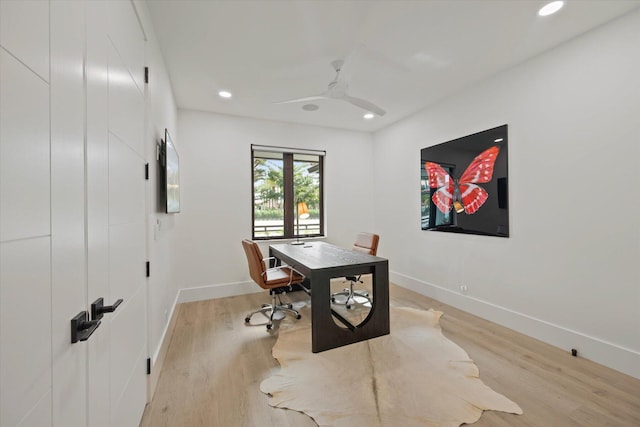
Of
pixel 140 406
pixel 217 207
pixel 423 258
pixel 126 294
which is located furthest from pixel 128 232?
pixel 423 258

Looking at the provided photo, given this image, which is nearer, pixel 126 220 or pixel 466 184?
pixel 126 220

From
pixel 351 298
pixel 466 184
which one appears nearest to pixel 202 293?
pixel 351 298

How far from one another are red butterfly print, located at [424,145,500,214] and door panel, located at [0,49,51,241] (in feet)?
12.0

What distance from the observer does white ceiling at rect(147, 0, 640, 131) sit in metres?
2.07

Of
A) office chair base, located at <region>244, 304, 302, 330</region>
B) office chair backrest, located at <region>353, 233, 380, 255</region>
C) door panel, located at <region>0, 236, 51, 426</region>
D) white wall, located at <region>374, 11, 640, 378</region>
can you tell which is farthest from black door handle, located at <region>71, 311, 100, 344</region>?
white wall, located at <region>374, 11, 640, 378</region>

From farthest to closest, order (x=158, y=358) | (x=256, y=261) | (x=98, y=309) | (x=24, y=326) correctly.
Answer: (x=256, y=261) → (x=158, y=358) → (x=98, y=309) → (x=24, y=326)

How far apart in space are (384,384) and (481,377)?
2.56 feet

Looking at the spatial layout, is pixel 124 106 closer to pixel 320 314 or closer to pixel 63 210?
pixel 63 210

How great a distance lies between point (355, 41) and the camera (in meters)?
2.44

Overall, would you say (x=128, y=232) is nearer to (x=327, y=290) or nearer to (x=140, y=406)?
(x=140, y=406)

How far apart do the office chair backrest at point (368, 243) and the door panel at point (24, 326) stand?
3239mm

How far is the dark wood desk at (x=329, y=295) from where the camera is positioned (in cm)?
246

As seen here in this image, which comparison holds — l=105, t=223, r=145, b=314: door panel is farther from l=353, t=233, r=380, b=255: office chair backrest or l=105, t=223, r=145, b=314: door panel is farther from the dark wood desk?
l=353, t=233, r=380, b=255: office chair backrest

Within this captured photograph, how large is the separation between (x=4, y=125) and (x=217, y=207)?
12.2ft
